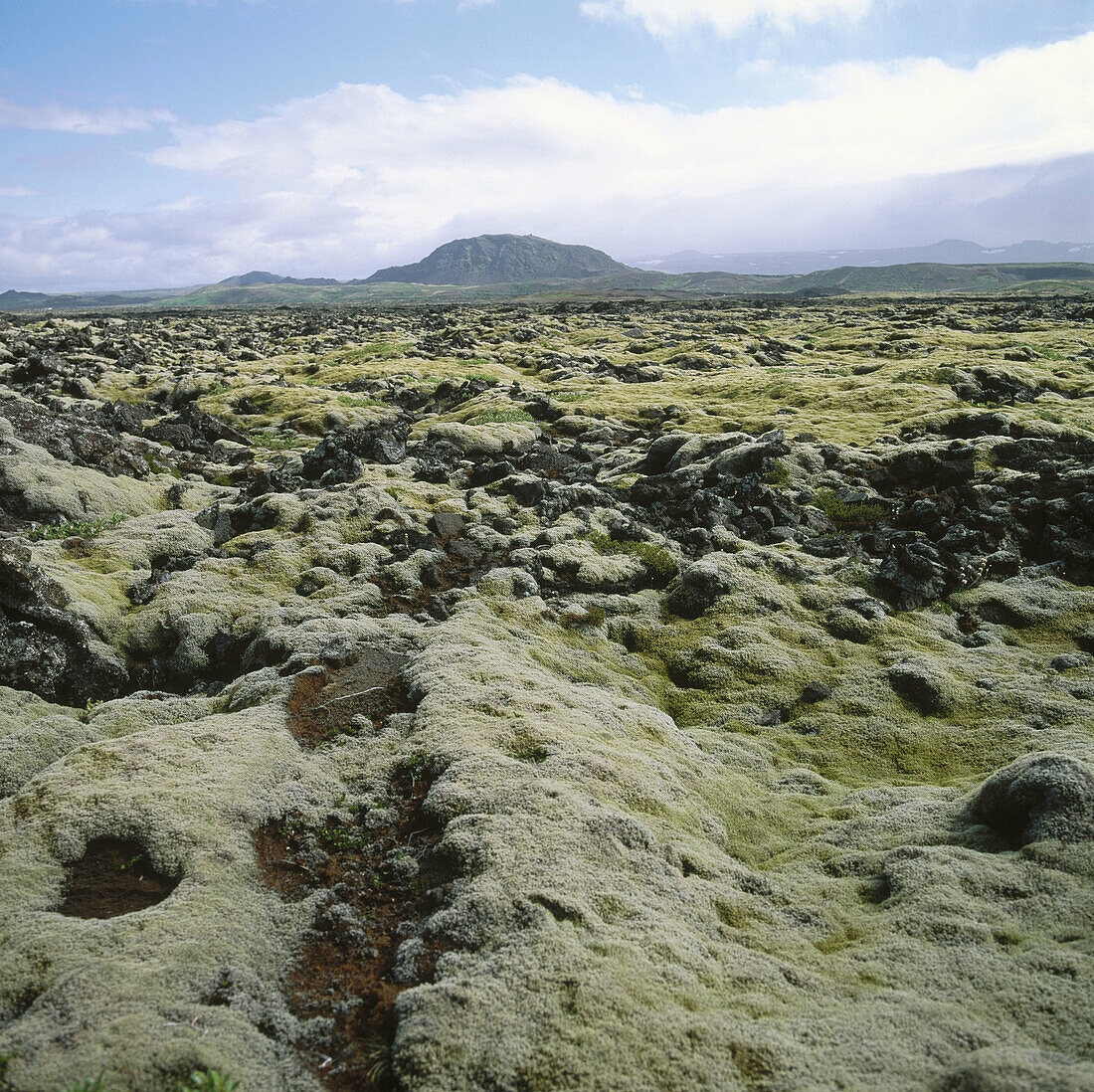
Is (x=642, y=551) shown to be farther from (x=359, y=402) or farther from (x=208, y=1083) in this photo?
(x=359, y=402)

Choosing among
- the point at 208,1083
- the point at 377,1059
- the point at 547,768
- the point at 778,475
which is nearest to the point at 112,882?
the point at 208,1083

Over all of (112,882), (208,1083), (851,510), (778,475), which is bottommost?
(208,1083)

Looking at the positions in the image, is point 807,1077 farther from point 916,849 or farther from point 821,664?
point 821,664

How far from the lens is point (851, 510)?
21125mm

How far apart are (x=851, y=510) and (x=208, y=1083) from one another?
2131 centimetres

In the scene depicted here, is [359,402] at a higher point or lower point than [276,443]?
higher

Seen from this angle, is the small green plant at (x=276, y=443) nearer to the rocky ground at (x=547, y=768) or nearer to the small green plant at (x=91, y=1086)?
the rocky ground at (x=547, y=768)

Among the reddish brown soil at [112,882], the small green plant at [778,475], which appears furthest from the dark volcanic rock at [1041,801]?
the small green plant at [778,475]

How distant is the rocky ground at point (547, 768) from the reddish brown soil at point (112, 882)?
0.05 m

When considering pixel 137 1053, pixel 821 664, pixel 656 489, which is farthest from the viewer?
pixel 656 489

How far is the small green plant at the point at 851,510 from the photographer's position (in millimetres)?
20438

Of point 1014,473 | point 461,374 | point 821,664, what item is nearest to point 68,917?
point 821,664

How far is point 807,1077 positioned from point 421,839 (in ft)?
16.5

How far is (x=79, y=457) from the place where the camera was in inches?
846
